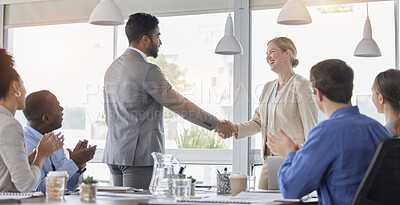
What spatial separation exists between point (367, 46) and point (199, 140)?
1.94 meters

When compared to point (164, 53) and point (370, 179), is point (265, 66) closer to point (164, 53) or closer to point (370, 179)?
point (164, 53)

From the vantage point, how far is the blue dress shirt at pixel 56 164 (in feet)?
9.25

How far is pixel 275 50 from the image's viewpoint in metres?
4.09

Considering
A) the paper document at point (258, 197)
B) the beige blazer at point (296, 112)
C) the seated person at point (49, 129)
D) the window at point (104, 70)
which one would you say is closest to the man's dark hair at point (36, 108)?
the seated person at point (49, 129)

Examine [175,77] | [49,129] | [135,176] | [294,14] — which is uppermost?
[294,14]

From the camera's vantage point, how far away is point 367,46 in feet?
A: 14.9

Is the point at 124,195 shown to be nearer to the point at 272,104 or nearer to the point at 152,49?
the point at 152,49

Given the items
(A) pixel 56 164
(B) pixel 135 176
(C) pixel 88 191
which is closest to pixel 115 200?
(C) pixel 88 191

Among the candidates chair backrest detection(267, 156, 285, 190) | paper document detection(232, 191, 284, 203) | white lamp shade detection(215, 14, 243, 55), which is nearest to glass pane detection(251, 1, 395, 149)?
white lamp shade detection(215, 14, 243, 55)

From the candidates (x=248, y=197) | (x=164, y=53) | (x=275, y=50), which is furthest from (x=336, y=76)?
(x=164, y=53)

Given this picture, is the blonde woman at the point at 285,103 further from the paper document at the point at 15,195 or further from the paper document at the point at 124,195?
the paper document at the point at 15,195

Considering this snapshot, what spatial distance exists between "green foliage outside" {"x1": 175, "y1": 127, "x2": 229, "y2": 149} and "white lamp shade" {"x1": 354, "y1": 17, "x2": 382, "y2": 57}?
5.39 feet

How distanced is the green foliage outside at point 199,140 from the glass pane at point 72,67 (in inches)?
36.5

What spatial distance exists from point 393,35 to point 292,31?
0.94 metres
